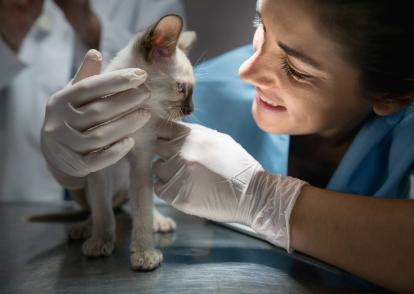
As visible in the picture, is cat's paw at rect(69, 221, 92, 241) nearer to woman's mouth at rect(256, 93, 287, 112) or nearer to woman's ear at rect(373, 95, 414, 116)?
woman's mouth at rect(256, 93, 287, 112)

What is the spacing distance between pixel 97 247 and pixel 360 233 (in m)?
0.59

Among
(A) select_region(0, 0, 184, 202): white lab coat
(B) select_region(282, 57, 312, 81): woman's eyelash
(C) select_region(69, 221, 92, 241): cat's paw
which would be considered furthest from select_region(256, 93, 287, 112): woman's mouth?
(A) select_region(0, 0, 184, 202): white lab coat

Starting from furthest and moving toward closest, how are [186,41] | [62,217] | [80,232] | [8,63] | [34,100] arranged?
[34,100] < [8,63] < [62,217] < [80,232] < [186,41]

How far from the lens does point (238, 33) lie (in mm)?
1318

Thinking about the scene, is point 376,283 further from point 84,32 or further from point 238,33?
point 84,32

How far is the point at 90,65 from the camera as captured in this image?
2.89ft

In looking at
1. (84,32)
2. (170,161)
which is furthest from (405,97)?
(84,32)

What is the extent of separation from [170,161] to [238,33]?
0.54m

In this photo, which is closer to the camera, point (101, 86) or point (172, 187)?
point (101, 86)

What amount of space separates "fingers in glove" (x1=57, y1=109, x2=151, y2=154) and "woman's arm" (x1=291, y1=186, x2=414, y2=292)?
0.40 meters

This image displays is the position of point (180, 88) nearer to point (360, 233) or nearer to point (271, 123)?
point (271, 123)

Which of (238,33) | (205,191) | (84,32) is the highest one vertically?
(238,33)

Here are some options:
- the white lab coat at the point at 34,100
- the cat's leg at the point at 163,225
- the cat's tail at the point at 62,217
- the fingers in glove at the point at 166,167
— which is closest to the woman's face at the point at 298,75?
the fingers in glove at the point at 166,167

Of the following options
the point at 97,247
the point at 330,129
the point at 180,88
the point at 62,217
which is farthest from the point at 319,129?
the point at 62,217
